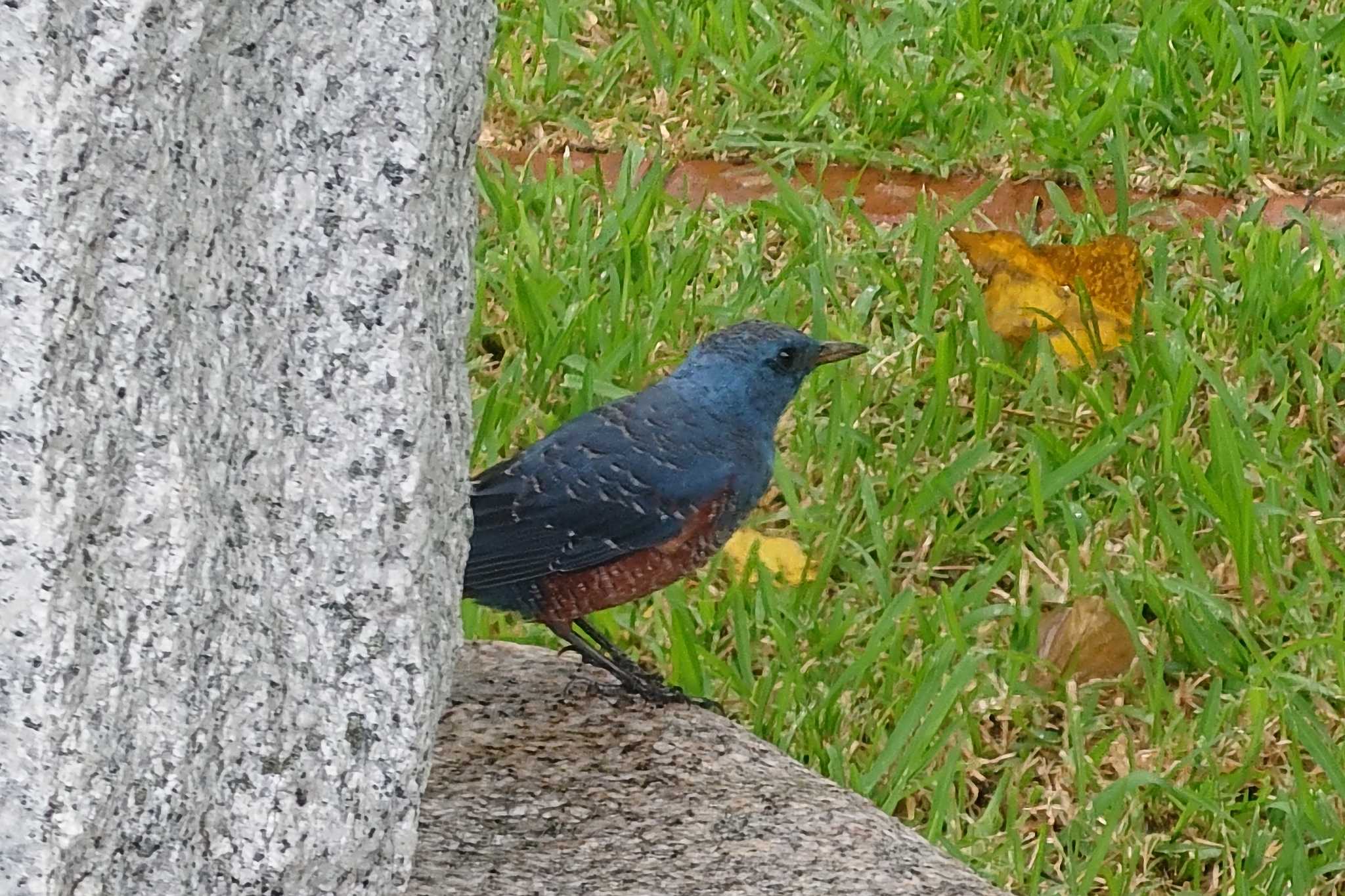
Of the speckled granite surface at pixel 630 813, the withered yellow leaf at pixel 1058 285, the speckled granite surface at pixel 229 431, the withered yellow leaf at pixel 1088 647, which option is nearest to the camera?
the speckled granite surface at pixel 229 431

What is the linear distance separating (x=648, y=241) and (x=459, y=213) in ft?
8.47

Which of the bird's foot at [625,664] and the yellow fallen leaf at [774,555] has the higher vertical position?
the yellow fallen leaf at [774,555]

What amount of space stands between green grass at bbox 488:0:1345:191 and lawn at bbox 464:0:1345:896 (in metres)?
0.01

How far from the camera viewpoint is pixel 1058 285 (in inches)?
183

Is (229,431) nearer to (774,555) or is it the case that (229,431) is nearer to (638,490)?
(638,490)

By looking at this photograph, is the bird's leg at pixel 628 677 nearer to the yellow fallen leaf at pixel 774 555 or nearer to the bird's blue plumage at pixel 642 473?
the bird's blue plumage at pixel 642 473

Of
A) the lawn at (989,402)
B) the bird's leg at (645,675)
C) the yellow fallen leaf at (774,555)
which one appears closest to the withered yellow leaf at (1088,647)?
the lawn at (989,402)

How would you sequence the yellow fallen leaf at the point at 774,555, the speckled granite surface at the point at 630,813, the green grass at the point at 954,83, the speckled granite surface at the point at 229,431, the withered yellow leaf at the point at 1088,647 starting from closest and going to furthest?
the speckled granite surface at the point at 229,431 → the speckled granite surface at the point at 630,813 → the withered yellow leaf at the point at 1088,647 → the yellow fallen leaf at the point at 774,555 → the green grass at the point at 954,83

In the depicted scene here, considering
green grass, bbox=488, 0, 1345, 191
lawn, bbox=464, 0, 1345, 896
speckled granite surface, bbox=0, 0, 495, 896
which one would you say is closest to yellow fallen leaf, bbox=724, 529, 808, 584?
lawn, bbox=464, 0, 1345, 896

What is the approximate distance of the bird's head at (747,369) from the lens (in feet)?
11.4

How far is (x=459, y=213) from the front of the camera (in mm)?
2271

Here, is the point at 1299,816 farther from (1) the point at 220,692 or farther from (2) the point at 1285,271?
(1) the point at 220,692

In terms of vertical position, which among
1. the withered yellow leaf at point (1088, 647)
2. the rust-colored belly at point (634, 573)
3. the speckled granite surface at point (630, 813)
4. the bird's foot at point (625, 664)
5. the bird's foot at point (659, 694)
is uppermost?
the rust-colored belly at point (634, 573)

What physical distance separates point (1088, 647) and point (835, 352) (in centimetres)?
79
